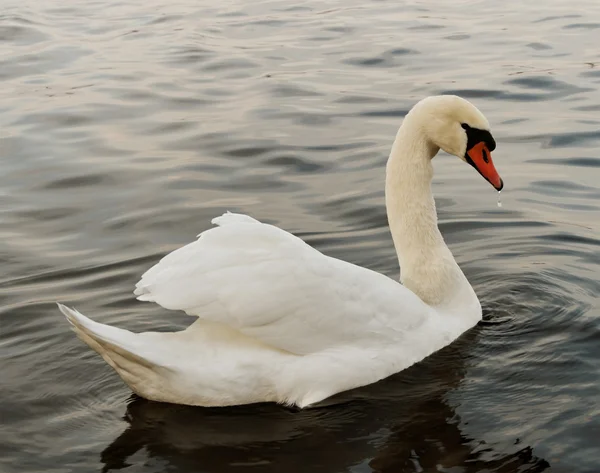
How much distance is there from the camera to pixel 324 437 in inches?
220

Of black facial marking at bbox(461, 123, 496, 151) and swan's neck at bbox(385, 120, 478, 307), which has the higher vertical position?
black facial marking at bbox(461, 123, 496, 151)

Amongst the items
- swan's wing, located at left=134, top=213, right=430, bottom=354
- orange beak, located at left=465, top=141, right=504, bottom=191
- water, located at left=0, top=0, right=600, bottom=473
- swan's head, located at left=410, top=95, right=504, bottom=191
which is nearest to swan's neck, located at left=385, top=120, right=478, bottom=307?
swan's head, located at left=410, top=95, right=504, bottom=191

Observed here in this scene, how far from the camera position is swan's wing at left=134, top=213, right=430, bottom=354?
5.61 m

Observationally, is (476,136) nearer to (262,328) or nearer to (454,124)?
(454,124)

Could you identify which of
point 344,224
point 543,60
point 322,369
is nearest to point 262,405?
point 322,369

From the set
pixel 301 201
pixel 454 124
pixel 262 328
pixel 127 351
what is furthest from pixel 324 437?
pixel 301 201

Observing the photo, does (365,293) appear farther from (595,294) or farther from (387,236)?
(387,236)

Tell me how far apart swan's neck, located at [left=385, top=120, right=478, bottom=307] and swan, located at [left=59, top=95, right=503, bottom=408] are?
43 cm

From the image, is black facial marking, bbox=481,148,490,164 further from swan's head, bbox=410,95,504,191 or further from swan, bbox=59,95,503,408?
swan, bbox=59,95,503,408

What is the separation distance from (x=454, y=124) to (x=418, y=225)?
0.69 meters

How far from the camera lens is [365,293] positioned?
607cm

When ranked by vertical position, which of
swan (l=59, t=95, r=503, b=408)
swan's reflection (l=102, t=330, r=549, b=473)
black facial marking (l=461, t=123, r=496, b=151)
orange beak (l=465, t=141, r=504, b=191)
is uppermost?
black facial marking (l=461, t=123, r=496, b=151)

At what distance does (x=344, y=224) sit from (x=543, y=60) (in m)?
7.03

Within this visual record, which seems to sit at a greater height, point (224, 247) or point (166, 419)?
point (224, 247)
